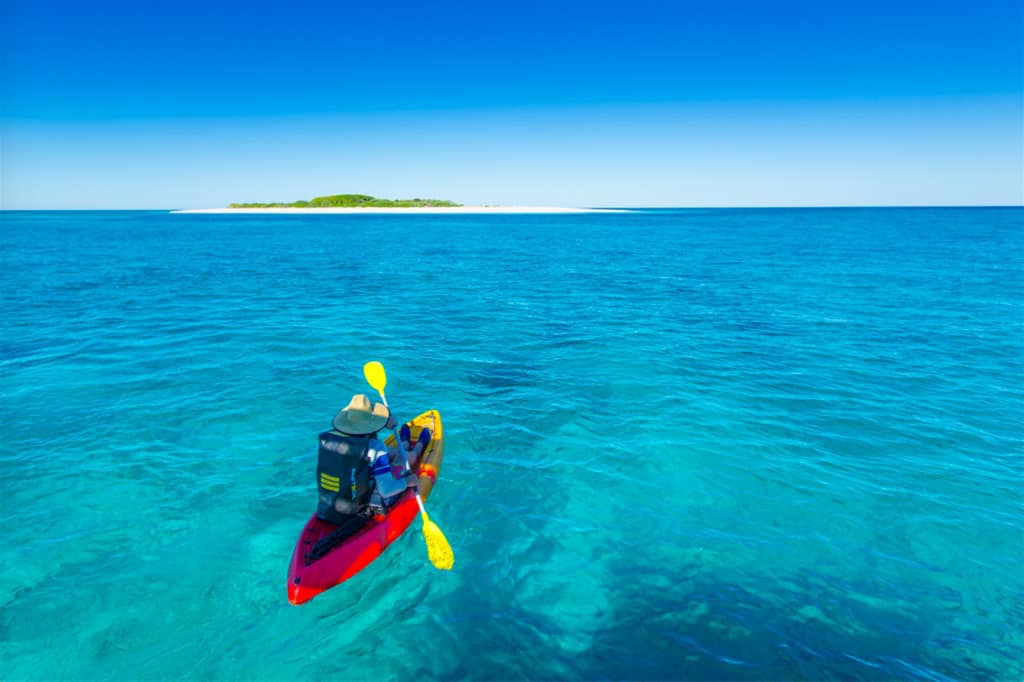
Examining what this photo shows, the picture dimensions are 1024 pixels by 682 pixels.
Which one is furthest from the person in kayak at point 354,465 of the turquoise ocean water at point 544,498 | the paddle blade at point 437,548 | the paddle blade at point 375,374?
the paddle blade at point 375,374

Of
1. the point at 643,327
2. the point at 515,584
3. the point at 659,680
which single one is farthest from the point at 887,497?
the point at 643,327

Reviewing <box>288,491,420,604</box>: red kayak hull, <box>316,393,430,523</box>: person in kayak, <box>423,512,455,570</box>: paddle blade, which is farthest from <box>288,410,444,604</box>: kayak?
<box>423,512,455,570</box>: paddle blade

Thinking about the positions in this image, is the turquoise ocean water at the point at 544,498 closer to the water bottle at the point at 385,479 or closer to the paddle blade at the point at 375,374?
the water bottle at the point at 385,479

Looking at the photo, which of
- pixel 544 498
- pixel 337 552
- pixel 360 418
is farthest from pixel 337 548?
pixel 544 498

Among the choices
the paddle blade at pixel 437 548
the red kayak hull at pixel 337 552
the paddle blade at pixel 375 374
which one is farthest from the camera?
the paddle blade at pixel 375 374

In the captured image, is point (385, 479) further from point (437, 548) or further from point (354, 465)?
point (437, 548)

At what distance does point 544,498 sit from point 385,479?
373 centimetres

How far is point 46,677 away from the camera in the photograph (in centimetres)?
664

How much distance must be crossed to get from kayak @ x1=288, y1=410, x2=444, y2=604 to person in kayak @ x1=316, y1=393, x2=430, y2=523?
221 millimetres

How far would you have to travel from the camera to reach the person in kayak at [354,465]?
7789 mm

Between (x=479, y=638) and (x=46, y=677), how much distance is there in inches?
227

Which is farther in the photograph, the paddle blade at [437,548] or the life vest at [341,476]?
the paddle blade at [437,548]

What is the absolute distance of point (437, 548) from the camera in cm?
827

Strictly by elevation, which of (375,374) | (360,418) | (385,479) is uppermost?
(360,418)
